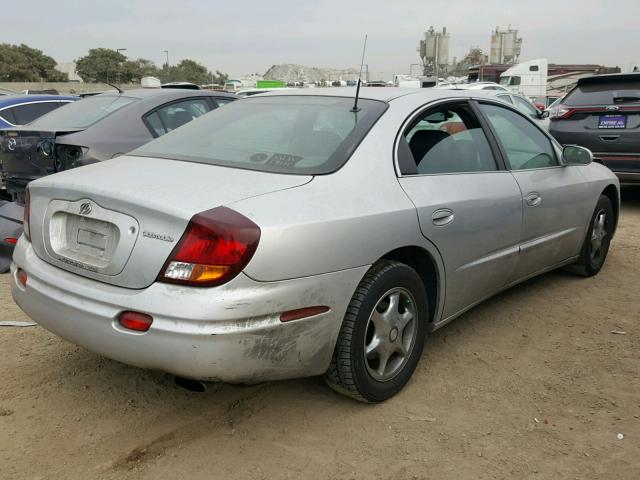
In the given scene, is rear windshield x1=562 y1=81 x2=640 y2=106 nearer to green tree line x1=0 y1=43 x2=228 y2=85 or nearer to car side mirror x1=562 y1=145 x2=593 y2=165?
car side mirror x1=562 y1=145 x2=593 y2=165

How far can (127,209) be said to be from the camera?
233 centimetres

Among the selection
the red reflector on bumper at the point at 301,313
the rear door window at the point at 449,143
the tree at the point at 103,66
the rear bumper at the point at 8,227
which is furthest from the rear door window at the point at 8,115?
the tree at the point at 103,66

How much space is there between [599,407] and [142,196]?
7.71ft

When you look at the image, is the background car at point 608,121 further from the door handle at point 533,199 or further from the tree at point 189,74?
the tree at point 189,74

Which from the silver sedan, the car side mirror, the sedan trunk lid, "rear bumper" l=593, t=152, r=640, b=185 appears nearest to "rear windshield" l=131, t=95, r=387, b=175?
the silver sedan

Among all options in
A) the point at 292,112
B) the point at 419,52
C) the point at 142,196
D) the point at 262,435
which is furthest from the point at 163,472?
the point at 419,52

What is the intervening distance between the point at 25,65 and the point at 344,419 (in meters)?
61.2

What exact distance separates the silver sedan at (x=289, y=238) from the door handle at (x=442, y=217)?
1 cm

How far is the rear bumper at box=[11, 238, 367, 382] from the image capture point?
2.18 m

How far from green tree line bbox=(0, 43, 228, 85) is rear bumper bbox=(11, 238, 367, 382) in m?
55.3

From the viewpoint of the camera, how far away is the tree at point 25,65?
52400 mm

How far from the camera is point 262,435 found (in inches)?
103

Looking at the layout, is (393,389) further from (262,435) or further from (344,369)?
(262,435)

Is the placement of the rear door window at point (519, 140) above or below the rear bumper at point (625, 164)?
above
